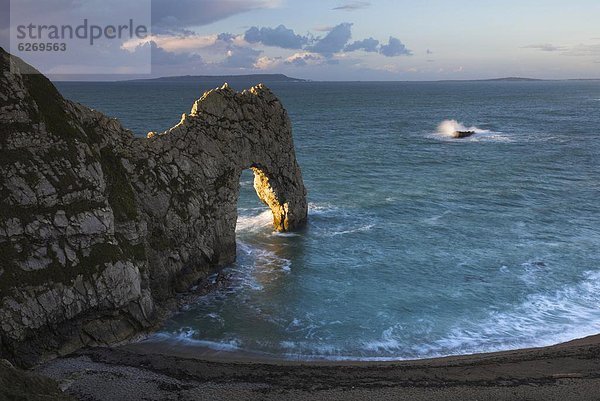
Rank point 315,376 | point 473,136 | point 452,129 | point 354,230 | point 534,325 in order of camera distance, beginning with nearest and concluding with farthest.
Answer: point 315,376
point 534,325
point 354,230
point 473,136
point 452,129

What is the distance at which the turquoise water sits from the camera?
105 ft

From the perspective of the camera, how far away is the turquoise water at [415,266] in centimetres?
3203

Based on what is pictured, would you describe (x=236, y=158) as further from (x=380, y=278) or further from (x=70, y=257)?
(x=70, y=257)

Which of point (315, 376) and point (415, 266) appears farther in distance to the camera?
point (415, 266)

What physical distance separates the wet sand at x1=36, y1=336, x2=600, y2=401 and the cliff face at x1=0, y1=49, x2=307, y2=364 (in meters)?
2.23

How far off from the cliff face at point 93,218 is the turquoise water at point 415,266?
3108mm

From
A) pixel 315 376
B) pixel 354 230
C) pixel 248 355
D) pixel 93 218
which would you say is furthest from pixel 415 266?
pixel 93 218

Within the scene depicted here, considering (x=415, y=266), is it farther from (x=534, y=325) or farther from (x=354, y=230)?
(x=534, y=325)

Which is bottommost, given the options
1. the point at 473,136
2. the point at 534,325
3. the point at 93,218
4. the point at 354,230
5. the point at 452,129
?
the point at 534,325

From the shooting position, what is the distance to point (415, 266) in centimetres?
4191

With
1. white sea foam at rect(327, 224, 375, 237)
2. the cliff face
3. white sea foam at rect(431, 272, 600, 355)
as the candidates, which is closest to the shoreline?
white sea foam at rect(431, 272, 600, 355)

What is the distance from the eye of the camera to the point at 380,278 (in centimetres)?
3981

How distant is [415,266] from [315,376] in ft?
59.3

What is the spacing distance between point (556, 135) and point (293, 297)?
98.7 meters
